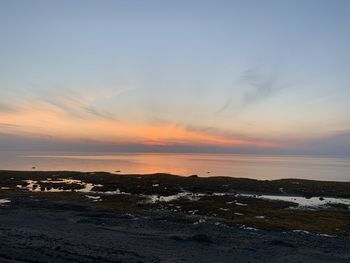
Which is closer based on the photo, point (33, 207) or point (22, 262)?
point (22, 262)

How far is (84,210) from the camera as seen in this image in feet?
124

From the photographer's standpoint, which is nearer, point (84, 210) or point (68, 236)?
point (68, 236)

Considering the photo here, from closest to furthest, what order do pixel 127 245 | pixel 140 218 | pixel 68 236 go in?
pixel 127 245 → pixel 68 236 → pixel 140 218

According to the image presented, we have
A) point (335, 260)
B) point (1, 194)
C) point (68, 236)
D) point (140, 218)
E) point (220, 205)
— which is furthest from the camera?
point (1, 194)

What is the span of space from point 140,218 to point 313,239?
1458 centimetres

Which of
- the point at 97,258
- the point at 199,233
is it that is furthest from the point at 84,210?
the point at 97,258

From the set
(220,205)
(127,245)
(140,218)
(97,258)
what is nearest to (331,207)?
(220,205)

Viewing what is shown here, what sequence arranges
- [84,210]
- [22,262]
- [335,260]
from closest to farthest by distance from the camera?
[22,262], [335,260], [84,210]

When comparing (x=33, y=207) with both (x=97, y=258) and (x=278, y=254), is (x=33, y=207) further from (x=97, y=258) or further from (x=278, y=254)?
(x=278, y=254)

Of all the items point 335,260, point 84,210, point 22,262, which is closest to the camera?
point 22,262

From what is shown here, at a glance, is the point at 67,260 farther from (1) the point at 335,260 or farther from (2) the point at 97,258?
(1) the point at 335,260

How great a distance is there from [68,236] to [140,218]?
30.2ft

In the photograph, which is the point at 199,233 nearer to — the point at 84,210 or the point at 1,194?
the point at 84,210

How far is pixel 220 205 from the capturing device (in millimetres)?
44281
